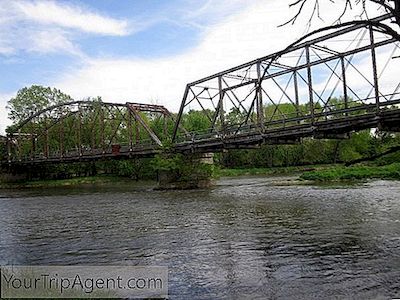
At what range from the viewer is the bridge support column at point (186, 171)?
55812 mm

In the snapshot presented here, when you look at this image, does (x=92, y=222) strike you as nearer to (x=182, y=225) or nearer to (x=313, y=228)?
(x=182, y=225)

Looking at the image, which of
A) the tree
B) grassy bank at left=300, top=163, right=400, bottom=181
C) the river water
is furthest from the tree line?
the river water

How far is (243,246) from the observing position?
51.1 ft

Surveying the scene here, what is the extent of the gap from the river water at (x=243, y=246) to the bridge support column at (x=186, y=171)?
2745cm

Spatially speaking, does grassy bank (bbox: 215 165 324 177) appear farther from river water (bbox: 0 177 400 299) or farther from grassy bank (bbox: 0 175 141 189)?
river water (bbox: 0 177 400 299)

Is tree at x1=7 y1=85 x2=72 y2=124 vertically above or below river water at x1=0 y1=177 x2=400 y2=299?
A: above

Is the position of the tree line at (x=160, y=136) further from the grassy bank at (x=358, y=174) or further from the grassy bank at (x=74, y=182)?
the grassy bank at (x=358, y=174)

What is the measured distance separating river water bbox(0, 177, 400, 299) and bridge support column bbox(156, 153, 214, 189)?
27445 mm

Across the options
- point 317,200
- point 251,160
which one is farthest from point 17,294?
point 251,160

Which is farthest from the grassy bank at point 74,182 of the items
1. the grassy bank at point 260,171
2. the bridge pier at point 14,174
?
the grassy bank at point 260,171

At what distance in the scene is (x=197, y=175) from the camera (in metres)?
56.6

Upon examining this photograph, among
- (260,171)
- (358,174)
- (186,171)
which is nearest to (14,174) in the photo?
(260,171)

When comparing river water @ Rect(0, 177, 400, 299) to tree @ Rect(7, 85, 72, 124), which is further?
tree @ Rect(7, 85, 72, 124)

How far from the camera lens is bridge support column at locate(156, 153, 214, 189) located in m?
55.8
